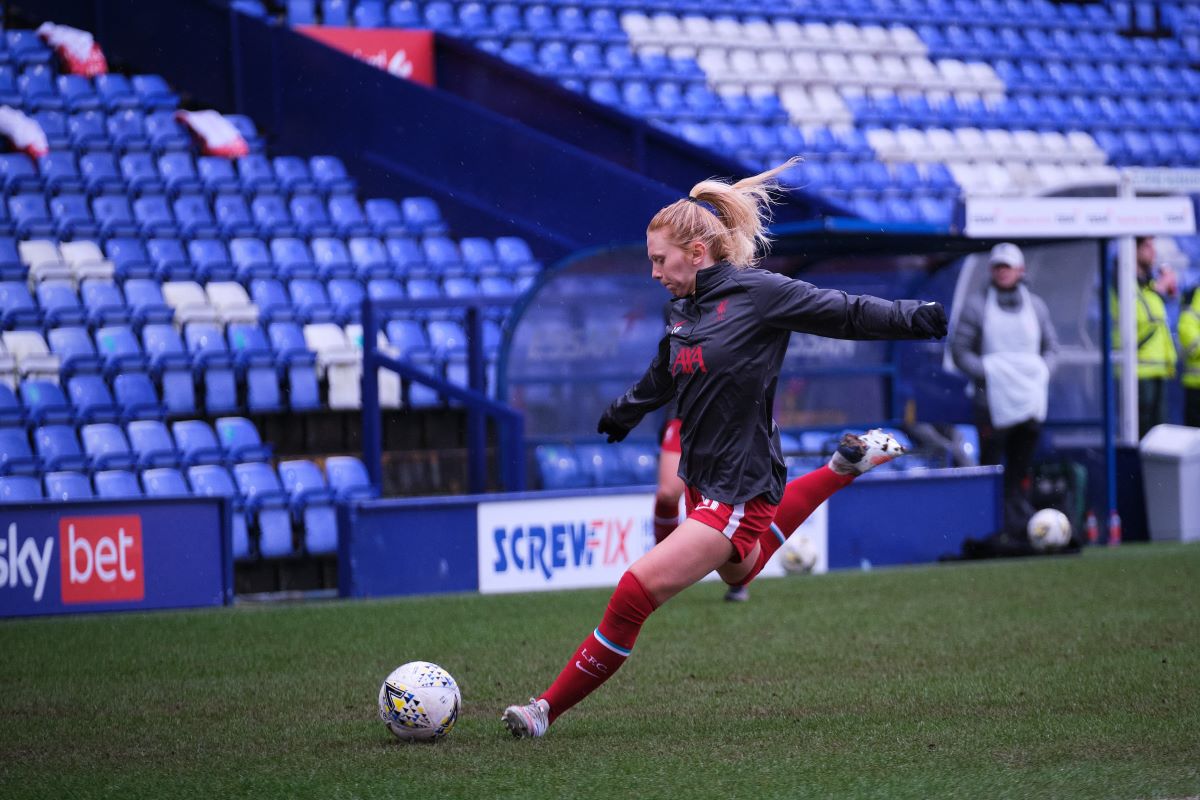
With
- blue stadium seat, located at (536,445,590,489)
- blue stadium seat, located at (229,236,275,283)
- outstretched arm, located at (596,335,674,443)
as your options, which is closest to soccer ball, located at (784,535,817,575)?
blue stadium seat, located at (536,445,590,489)

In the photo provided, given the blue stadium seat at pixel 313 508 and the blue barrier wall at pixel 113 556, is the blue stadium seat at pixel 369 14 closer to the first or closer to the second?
the blue stadium seat at pixel 313 508

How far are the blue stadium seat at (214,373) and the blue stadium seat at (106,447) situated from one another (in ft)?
3.15

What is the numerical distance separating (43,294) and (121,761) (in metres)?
7.69

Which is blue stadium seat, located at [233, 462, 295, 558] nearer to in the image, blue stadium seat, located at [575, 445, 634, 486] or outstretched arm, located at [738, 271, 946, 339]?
blue stadium seat, located at [575, 445, 634, 486]

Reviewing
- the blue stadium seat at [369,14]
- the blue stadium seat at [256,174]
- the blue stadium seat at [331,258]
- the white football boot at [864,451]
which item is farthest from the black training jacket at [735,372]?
the blue stadium seat at [369,14]

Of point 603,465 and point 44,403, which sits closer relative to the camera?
point 44,403

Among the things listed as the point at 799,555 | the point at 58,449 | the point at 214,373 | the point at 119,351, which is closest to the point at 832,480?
the point at 799,555

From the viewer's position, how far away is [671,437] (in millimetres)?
Answer: 8992

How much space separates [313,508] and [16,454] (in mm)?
2042

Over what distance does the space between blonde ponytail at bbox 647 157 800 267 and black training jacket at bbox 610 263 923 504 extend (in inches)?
3.3

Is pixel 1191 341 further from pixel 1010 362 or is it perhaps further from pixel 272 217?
pixel 272 217

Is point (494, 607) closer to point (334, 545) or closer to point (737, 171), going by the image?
point (334, 545)

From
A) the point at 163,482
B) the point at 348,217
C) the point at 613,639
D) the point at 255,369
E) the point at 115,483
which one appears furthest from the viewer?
the point at 348,217

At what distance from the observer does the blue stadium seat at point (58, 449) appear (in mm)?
10641
